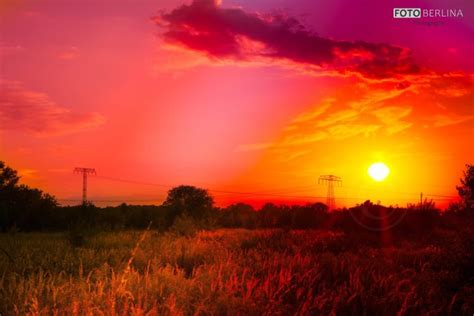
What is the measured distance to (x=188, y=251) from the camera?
13.2m

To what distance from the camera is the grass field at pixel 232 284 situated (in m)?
7.15

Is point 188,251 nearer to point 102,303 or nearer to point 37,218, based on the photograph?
point 102,303

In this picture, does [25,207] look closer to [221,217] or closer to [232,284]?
[221,217]

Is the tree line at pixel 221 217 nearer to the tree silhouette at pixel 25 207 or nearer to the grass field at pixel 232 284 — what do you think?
the tree silhouette at pixel 25 207

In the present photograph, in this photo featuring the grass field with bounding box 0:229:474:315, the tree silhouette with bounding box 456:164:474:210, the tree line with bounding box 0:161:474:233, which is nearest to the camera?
the grass field with bounding box 0:229:474:315

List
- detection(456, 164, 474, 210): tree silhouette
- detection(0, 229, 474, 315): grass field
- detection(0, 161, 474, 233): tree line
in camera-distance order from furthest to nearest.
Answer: detection(456, 164, 474, 210): tree silhouette, detection(0, 161, 474, 233): tree line, detection(0, 229, 474, 315): grass field

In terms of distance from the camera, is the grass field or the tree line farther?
the tree line

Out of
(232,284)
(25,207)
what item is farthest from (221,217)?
(232,284)

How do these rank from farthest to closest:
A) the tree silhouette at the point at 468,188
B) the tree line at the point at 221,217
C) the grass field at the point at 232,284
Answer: the tree silhouette at the point at 468,188, the tree line at the point at 221,217, the grass field at the point at 232,284

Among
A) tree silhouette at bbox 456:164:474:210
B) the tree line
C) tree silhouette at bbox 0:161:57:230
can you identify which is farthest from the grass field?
tree silhouette at bbox 456:164:474:210

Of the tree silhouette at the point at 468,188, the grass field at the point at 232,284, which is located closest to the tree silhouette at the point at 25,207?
the grass field at the point at 232,284

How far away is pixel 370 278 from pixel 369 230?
19.7m

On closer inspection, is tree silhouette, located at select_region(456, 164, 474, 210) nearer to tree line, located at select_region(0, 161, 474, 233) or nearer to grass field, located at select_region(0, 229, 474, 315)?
tree line, located at select_region(0, 161, 474, 233)

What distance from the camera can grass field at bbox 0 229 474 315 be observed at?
715 cm
